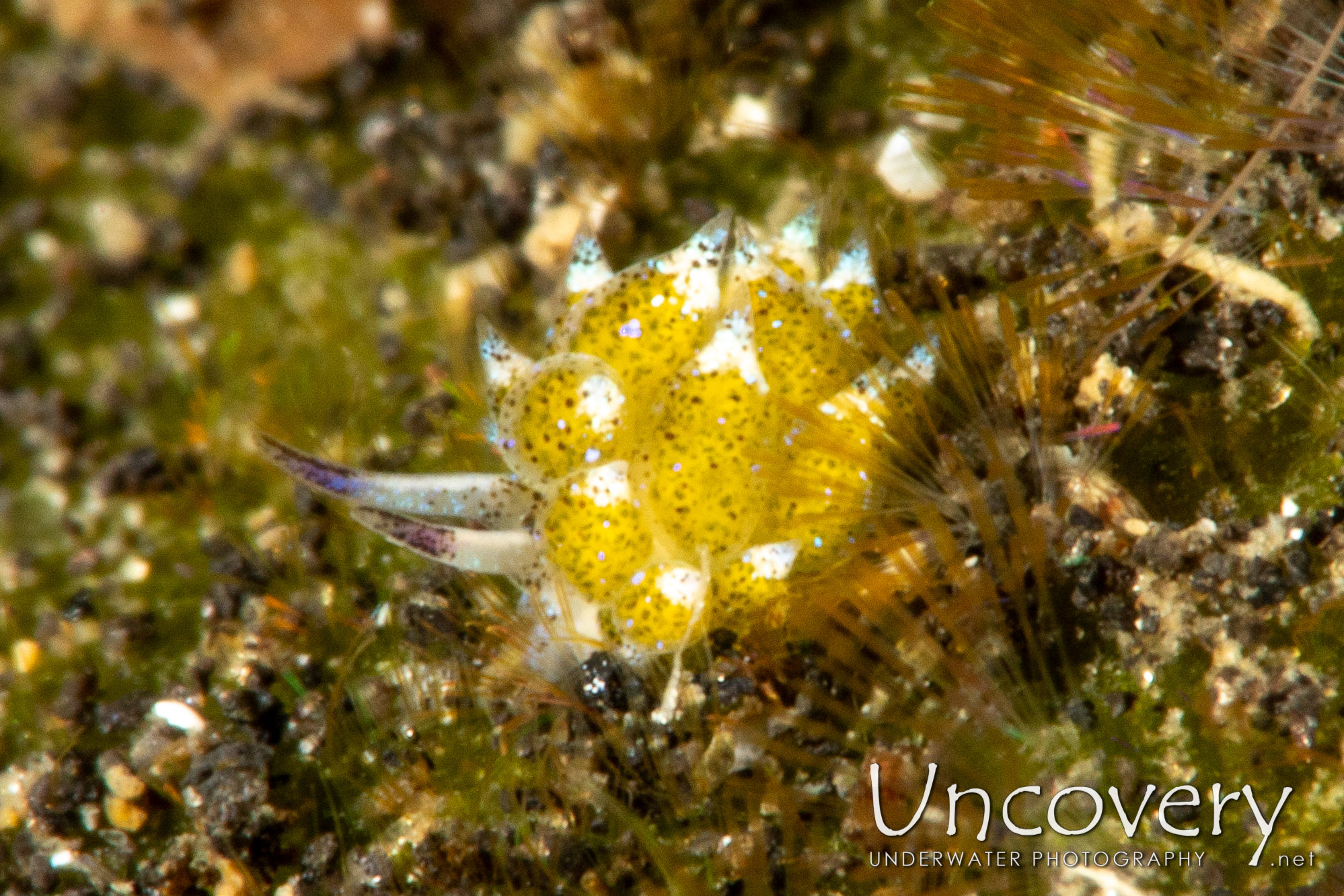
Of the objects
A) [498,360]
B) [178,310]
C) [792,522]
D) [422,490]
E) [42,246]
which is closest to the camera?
[792,522]

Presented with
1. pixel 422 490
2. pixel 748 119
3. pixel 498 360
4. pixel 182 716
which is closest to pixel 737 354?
pixel 498 360

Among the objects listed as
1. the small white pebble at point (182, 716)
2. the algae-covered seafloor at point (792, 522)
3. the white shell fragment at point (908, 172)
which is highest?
the white shell fragment at point (908, 172)

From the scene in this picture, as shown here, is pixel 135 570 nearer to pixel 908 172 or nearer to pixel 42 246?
pixel 42 246

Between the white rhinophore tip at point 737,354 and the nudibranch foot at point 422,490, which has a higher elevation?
the white rhinophore tip at point 737,354

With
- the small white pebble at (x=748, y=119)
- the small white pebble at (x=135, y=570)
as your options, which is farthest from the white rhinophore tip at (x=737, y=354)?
the small white pebble at (x=135, y=570)

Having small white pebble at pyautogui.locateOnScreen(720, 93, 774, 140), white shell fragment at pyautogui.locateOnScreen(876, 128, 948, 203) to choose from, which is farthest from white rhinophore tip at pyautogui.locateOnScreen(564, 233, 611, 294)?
white shell fragment at pyautogui.locateOnScreen(876, 128, 948, 203)

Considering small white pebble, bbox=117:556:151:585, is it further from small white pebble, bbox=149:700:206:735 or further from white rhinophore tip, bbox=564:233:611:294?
white rhinophore tip, bbox=564:233:611:294

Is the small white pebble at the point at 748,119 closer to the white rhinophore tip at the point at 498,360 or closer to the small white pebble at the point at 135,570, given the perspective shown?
the white rhinophore tip at the point at 498,360
